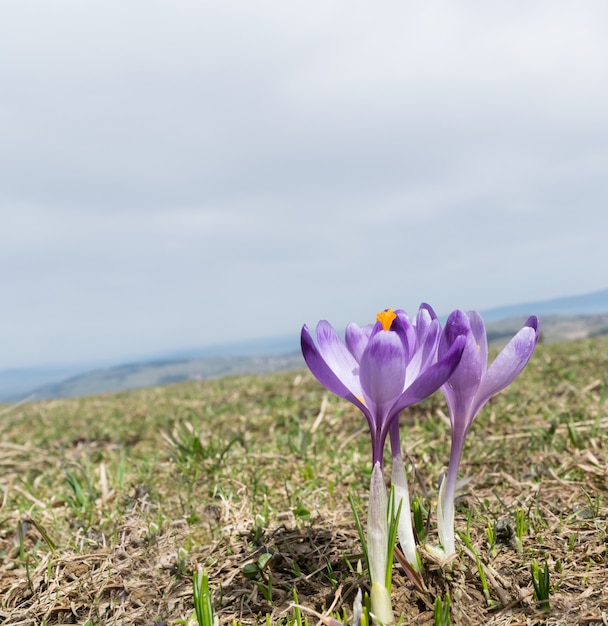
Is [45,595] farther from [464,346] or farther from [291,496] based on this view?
[464,346]

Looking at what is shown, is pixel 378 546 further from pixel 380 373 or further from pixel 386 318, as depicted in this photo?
pixel 386 318

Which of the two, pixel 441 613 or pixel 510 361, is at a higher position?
pixel 510 361

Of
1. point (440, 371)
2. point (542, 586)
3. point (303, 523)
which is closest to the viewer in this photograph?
point (440, 371)

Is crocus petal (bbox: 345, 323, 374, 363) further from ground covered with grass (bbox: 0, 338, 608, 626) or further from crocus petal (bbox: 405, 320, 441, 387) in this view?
ground covered with grass (bbox: 0, 338, 608, 626)

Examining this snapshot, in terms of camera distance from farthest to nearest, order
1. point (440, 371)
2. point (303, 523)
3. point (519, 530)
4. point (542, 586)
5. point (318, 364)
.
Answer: point (303, 523) → point (519, 530) → point (542, 586) → point (318, 364) → point (440, 371)

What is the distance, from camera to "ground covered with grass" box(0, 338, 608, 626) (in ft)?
6.70

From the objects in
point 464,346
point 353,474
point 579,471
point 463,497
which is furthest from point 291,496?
point 464,346

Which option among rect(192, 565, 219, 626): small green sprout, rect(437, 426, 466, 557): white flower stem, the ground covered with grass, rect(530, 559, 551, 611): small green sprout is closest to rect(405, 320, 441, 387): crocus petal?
rect(437, 426, 466, 557): white flower stem

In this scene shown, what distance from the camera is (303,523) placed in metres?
2.72

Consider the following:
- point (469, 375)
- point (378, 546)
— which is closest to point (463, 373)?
point (469, 375)

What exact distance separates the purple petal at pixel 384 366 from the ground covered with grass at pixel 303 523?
0.66 m

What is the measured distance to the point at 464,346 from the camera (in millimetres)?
1717

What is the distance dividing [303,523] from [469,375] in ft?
4.11

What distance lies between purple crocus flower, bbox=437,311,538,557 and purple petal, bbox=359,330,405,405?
19 centimetres
